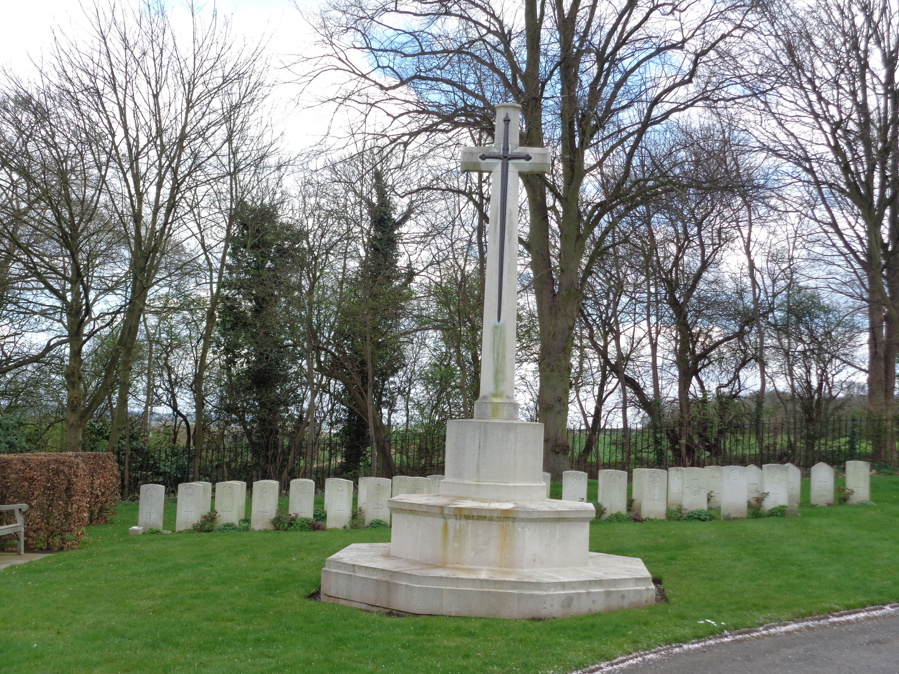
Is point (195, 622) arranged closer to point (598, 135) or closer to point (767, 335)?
point (598, 135)

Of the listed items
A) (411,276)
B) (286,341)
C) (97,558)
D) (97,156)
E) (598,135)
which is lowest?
(97,558)

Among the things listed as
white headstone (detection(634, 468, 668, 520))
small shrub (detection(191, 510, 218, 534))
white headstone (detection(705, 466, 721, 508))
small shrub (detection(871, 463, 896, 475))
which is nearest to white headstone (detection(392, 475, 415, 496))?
small shrub (detection(191, 510, 218, 534))

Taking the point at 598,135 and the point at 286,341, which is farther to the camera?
the point at 286,341

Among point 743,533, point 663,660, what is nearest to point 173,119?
point 743,533

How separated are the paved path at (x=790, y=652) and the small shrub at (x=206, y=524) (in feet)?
28.4

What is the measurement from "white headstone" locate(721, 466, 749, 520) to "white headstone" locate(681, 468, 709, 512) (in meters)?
0.40

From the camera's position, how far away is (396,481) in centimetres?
1338

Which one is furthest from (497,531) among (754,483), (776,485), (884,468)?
(884,468)

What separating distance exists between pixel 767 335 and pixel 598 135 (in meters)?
11.2

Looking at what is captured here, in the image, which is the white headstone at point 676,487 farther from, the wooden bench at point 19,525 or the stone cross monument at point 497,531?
the wooden bench at point 19,525

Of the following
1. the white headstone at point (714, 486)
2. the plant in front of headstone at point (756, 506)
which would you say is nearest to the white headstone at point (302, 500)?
the white headstone at point (714, 486)

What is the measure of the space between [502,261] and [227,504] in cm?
683

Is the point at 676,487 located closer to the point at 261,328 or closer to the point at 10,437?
the point at 261,328

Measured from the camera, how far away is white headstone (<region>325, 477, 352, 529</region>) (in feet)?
42.0
